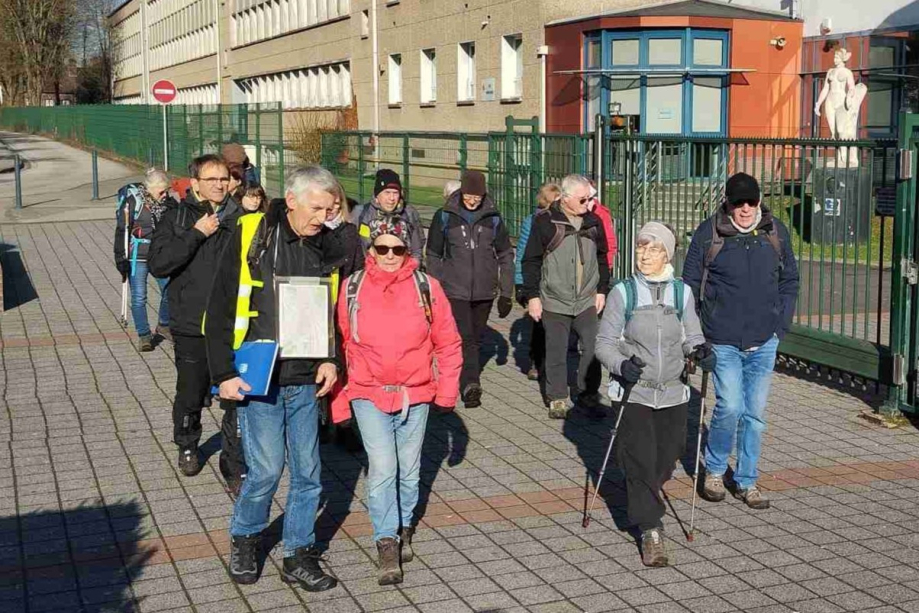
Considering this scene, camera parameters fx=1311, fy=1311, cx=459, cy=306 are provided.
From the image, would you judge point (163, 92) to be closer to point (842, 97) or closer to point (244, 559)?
point (842, 97)

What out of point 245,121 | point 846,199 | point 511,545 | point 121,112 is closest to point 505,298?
point 846,199

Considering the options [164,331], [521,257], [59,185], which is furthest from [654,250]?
[59,185]

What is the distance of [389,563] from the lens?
586 centimetres

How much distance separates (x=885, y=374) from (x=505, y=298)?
277 centimetres

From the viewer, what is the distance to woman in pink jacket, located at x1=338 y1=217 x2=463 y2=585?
5844mm

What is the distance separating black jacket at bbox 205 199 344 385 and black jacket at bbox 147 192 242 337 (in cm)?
161

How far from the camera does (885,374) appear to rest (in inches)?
362

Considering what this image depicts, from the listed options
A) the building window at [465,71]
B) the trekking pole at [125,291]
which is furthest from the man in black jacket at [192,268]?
the building window at [465,71]

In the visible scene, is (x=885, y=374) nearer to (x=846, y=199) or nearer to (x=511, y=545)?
(x=846, y=199)

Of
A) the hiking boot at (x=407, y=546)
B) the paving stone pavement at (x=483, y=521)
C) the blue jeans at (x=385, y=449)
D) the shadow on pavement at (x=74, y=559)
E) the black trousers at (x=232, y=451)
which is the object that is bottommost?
the paving stone pavement at (x=483, y=521)

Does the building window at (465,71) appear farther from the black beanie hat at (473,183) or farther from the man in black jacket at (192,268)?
the man in black jacket at (192,268)

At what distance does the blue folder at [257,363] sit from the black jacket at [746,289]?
267 centimetres

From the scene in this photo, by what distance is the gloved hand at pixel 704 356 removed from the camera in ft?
20.9

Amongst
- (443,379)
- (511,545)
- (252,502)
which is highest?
(443,379)
